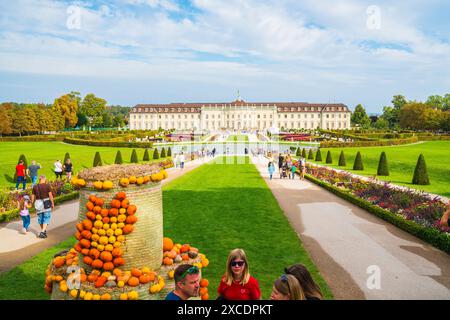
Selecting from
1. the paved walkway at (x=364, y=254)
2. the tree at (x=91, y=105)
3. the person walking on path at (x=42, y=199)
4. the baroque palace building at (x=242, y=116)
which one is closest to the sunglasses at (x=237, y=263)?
the paved walkway at (x=364, y=254)

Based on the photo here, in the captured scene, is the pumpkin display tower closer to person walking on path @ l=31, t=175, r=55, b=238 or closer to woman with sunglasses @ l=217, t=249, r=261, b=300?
woman with sunglasses @ l=217, t=249, r=261, b=300

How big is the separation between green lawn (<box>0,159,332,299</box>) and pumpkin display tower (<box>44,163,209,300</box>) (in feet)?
4.31

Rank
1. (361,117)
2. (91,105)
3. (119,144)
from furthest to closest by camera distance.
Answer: (361,117) → (91,105) → (119,144)

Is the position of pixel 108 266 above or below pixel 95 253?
below

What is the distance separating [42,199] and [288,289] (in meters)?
7.58

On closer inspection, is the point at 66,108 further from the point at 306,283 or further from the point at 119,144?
the point at 306,283

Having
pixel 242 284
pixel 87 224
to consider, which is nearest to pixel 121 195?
pixel 87 224

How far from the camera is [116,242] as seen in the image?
15.7 ft

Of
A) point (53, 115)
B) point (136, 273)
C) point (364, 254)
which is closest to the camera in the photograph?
point (136, 273)

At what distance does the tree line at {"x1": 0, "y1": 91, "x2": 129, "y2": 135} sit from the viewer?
6662 centimetres

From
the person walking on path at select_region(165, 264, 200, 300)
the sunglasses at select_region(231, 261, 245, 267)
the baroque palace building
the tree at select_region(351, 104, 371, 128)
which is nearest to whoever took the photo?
the person walking on path at select_region(165, 264, 200, 300)

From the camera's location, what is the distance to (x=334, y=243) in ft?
28.5

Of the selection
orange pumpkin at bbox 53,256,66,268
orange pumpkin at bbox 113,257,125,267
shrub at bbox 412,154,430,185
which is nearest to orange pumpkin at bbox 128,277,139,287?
orange pumpkin at bbox 113,257,125,267

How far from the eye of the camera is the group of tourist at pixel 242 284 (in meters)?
2.93
